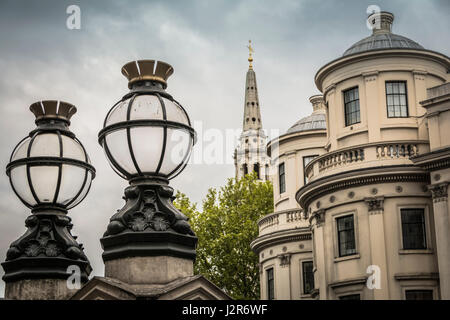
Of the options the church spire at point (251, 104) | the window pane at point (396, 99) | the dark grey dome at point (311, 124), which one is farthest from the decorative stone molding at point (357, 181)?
the church spire at point (251, 104)

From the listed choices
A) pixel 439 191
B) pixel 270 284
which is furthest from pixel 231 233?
pixel 439 191

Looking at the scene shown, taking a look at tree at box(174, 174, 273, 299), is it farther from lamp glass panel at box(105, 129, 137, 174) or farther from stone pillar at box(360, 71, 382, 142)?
lamp glass panel at box(105, 129, 137, 174)

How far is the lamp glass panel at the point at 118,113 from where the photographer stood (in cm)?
730

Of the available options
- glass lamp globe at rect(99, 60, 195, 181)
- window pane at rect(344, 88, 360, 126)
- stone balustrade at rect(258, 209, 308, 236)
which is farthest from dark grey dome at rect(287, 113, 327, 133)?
glass lamp globe at rect(99, 60, 195, 181)

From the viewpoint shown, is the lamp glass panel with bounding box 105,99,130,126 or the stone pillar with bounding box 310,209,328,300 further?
the stone pillar with bounding box 310,209,328,300

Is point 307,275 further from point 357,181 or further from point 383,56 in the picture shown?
point 383,56

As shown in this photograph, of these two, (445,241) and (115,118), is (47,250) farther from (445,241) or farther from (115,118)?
(445,241)

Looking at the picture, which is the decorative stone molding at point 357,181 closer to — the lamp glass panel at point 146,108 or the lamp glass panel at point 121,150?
the lamp glass panel at point 146,108

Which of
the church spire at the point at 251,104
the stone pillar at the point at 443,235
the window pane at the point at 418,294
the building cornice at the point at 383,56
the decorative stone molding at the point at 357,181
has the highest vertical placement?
the church spire at the point at 251,104

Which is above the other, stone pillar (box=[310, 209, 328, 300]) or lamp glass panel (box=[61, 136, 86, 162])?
stone pillar (box=[310, 209, 328, 300])

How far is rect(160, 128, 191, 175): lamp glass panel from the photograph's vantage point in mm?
7172

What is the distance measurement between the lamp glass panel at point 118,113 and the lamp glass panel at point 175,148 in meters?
0.47

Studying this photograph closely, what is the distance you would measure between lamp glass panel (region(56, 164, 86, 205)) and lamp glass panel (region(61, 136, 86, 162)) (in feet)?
0.44
